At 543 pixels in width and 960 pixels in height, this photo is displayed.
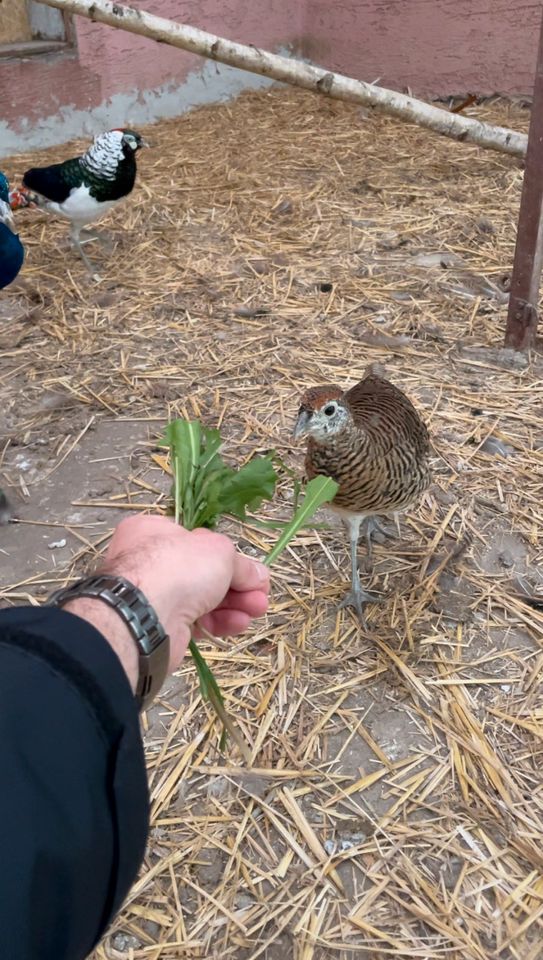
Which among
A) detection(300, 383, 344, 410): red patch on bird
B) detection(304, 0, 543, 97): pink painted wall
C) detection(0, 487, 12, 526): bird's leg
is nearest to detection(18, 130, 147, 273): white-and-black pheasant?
detection(0, 487, 12, 526): bird's leg

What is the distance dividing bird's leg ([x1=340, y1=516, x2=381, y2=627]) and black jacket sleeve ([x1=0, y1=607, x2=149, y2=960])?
1.53m

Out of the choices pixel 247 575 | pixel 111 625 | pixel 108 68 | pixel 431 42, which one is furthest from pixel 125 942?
pixel 431 42

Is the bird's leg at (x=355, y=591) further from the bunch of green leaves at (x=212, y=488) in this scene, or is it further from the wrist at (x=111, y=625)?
the wrist at (x=111, y=625)

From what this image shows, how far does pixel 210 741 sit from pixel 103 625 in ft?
3.97

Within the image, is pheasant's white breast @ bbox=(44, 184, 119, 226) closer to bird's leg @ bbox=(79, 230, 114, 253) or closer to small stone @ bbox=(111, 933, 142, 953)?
bird's leg @ bbox=(79, 230, 114, 253)

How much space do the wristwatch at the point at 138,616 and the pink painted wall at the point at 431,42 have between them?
6.36 metres

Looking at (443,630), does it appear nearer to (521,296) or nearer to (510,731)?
(510,731)

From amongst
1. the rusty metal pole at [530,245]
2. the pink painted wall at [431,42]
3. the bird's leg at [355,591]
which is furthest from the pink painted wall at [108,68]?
the bird's leg at [355,591]

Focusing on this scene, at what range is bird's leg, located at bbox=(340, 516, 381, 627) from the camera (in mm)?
2389

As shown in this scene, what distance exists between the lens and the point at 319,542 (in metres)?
2.73

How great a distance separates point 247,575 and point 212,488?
1.44ft

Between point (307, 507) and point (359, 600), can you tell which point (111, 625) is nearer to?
point (307, 507)

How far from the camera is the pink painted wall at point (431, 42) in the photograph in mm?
6195

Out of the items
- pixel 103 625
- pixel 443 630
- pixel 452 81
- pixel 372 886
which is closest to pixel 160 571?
pixel 103 625
